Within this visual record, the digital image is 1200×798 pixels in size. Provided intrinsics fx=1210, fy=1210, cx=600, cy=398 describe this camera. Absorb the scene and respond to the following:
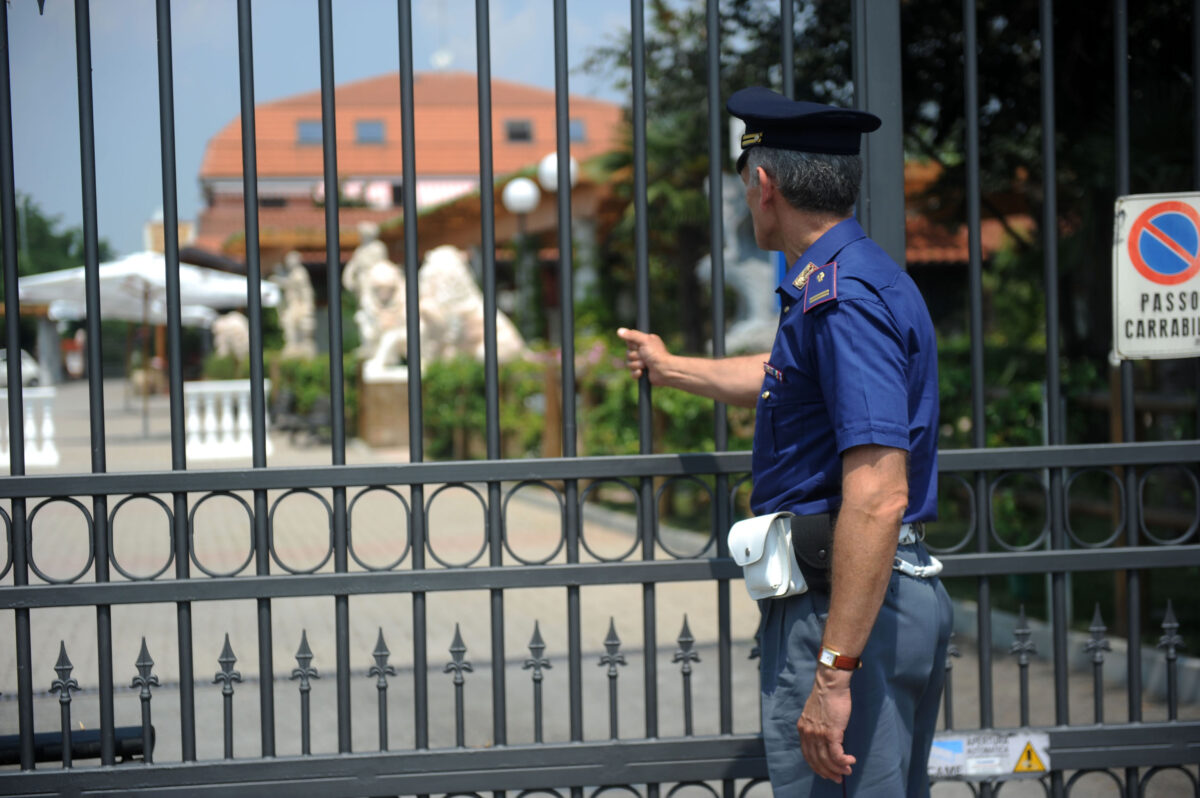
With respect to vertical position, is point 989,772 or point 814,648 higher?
point 814,648

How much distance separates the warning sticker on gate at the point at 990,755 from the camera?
338 cm

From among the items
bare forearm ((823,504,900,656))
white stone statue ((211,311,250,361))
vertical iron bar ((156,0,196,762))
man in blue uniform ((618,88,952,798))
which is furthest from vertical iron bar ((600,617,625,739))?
white stone statue ((211,311,250,361))

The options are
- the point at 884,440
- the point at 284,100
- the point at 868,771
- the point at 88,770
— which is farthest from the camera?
the point at 284,100

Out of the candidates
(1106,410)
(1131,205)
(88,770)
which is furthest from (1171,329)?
(1106,410)

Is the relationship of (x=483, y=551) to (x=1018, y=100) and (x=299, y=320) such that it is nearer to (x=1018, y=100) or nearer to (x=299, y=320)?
(x=1018, y=100)

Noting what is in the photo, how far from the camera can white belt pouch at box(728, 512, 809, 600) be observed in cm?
253

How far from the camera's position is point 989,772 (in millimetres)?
3395

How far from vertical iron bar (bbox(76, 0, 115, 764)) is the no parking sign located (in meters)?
2.77

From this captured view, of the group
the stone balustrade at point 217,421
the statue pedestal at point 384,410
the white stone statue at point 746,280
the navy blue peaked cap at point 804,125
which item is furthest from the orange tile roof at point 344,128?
the statue pedestal at point 384,410

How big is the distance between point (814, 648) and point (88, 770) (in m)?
1.90

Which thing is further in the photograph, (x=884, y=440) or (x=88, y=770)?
(x=88, y=770)

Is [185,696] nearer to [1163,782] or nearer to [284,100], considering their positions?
[284,100]

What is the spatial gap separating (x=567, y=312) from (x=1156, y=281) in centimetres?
170

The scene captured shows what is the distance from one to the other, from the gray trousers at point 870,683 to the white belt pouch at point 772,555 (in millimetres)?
70
